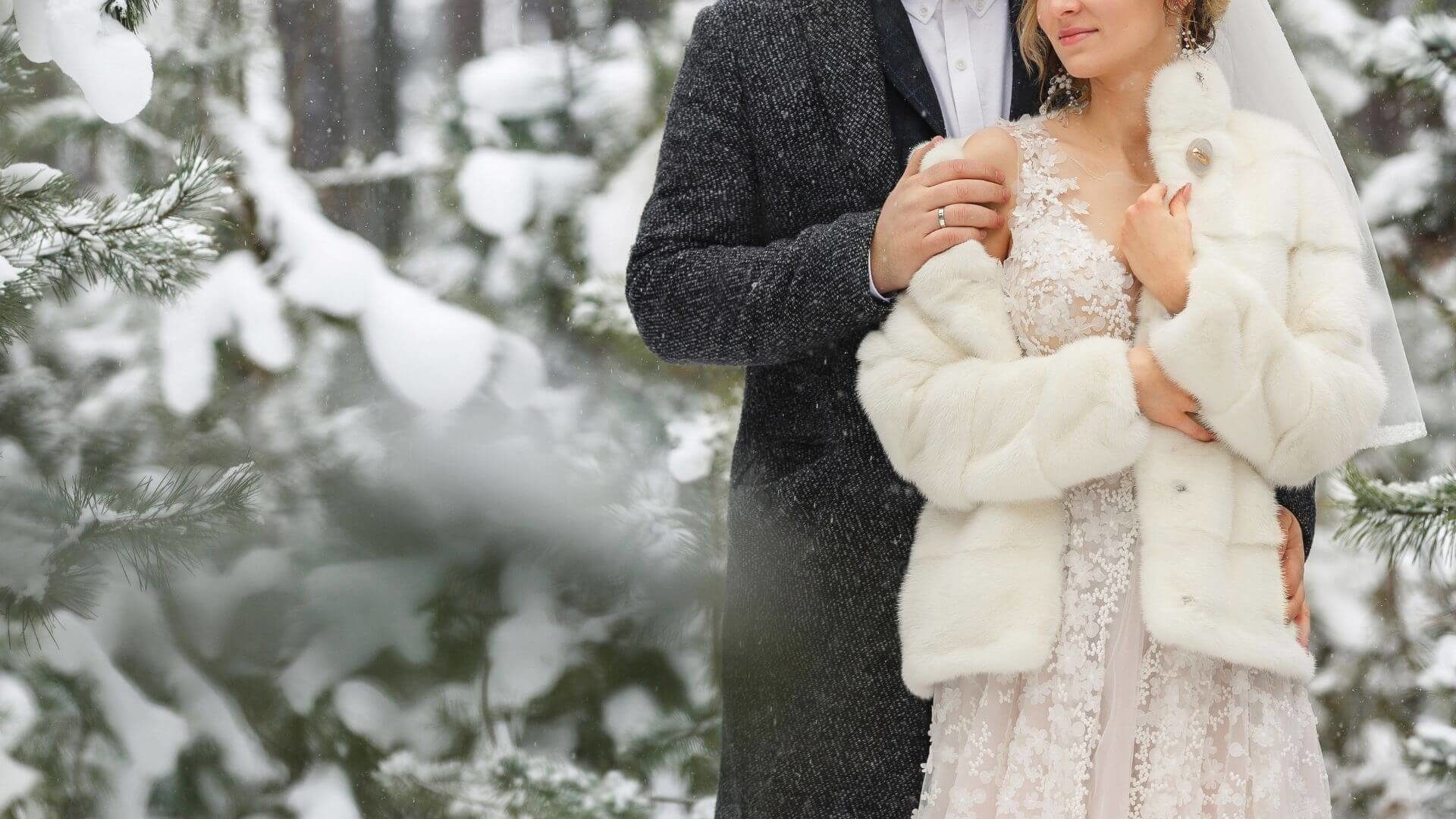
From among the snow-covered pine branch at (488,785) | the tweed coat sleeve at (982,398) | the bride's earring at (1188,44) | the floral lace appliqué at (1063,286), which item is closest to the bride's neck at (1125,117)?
the bride's earring at (1188,44)

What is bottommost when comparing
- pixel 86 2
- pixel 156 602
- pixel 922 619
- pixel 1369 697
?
pixel 1369 697

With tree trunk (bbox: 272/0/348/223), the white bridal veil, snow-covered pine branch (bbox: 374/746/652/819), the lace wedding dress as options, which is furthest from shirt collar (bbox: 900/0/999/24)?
snow-covered pine branch (bbox: 374/746/652/819)

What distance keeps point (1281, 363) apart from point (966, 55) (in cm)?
51

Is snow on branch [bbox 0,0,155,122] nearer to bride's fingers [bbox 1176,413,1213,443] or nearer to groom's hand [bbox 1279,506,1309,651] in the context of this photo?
bride's fingers [bbox 1176,413,1213,443]

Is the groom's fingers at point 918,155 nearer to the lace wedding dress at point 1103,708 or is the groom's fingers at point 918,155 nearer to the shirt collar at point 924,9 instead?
the lace wedding dress at point 1103,708

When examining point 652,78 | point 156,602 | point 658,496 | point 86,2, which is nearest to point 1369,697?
point 658,496

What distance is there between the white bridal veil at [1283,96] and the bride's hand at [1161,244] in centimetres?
22

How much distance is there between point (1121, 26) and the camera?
1.22 metres

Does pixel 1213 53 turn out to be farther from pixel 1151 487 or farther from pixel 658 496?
pixel 658 496

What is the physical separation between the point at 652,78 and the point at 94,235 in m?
0.87

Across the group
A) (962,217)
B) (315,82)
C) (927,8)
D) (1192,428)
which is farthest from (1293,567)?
(315,82)

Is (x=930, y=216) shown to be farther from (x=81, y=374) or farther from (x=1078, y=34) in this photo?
(x=81, y=374)

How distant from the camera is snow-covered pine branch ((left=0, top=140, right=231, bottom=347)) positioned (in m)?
1.50

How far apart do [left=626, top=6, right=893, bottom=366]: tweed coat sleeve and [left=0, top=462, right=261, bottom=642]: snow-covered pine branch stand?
2.55 feet
